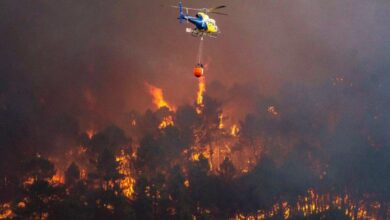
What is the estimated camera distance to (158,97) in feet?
335

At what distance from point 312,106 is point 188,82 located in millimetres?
35831

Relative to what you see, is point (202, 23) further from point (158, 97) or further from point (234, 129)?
point (158, 97)

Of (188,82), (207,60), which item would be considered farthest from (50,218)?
(207,60)

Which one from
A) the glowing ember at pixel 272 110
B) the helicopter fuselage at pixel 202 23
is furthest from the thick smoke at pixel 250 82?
the helicopter fuselage at pixel 202 23

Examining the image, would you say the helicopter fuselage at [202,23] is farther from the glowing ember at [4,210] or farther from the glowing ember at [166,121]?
the glowing ember at [166,121]

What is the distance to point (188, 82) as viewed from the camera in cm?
10750

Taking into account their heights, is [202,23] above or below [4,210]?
above

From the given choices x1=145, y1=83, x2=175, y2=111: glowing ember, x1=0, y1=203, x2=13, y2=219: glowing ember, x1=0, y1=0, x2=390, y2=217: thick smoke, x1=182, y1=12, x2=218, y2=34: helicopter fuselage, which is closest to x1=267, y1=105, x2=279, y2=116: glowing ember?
x1=0, y1=0, x2=390, y2=217: thick smoke

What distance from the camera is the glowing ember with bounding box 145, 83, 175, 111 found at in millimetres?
99850

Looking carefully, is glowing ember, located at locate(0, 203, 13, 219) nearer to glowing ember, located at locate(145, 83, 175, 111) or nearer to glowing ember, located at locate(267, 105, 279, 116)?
glowing ember, located at locate(145, 83, 175, 111)

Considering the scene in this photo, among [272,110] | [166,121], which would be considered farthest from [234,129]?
[166,121]

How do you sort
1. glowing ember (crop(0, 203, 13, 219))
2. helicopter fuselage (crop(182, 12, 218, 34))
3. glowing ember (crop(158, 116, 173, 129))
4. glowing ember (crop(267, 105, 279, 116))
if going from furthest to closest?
glowing ember (crop(267, 105, 279, 116))
glowing ember (crop(158, 116, 173, 129))
glowing ember (crop(0, 203, 13, 219))
helicopter fuselage (crop(182, 12, 218, 34))

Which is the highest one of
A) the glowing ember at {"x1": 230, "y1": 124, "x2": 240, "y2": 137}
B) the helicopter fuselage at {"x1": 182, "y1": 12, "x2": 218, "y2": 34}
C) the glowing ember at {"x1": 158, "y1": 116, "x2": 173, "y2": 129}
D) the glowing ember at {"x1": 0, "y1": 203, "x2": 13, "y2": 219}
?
the glowing ember at {"x1": 230, "y1": 124, "x2": 240, "y2": 137}

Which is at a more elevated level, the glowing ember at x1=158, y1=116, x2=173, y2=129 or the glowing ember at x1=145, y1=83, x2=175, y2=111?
the glowing ember at x1=145, y1=83, x2=175, y2=111
